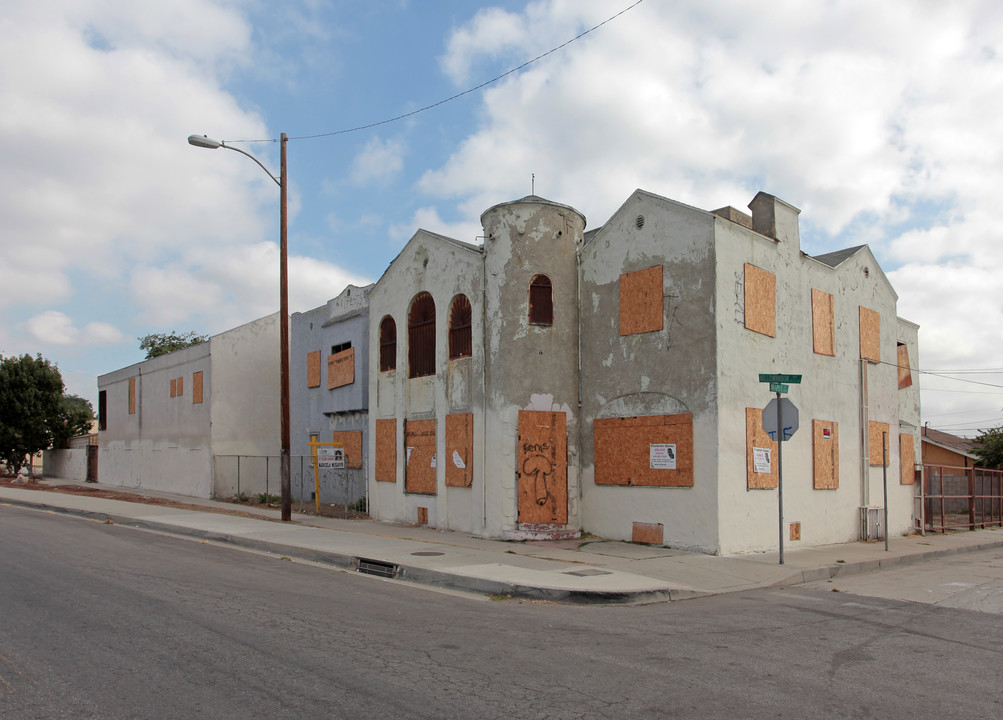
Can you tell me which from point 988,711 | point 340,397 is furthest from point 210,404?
point 988,711

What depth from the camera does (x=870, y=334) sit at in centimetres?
2011

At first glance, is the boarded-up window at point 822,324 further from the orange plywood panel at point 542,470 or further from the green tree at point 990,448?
the green tree at point 990,448

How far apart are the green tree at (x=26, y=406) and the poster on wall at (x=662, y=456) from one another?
130 feet

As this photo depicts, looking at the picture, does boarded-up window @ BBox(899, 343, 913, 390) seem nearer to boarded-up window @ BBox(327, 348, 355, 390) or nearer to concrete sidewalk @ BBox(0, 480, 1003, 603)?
concrete sidewalk @ BBox(0, 480, 1003, 603)

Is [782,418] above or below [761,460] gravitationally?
above

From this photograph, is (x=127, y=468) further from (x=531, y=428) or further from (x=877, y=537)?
(x=877, y=537)

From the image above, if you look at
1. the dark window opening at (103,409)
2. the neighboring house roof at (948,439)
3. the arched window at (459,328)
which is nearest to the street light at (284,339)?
the arched window at (459,328)

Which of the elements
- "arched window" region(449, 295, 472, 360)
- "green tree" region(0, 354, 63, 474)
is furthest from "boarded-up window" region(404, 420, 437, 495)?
"green tree" region(0, 354, 63, 474)

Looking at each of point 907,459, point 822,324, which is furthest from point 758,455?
point 907,459

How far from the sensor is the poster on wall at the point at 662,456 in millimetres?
15108

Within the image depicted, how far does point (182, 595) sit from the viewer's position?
30.5 ft

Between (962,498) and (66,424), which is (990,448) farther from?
(66,424)

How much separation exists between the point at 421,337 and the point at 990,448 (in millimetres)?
29485

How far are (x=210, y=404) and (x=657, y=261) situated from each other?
20.2 meters
